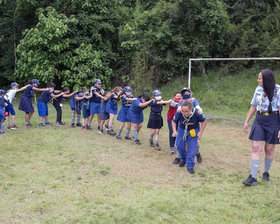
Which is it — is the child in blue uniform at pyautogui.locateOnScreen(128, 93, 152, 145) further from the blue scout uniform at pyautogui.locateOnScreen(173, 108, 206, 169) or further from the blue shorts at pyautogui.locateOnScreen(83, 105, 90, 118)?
the blue shorts at pyautogui.locateOnScreen(83, 105, 90, 118)

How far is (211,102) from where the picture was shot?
15898mm

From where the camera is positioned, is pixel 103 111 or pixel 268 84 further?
pixel 103 111

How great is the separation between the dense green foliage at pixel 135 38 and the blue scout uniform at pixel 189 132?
11.5 metres

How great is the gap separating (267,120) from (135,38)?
15.5m

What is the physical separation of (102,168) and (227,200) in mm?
2644

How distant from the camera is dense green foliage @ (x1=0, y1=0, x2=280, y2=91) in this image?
16.9 metres

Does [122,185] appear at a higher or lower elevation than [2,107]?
lower

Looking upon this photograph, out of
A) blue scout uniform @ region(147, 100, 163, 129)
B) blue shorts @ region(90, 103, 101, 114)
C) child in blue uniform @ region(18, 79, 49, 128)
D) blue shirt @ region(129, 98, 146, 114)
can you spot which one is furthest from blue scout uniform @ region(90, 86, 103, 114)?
blue scout uniform @ region(147, 100, 163, 129)

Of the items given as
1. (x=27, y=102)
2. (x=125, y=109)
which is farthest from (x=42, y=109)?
(x=125, y=109)

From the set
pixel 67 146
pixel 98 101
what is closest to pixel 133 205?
pixel 67 146

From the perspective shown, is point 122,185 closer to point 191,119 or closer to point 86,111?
point 191,119

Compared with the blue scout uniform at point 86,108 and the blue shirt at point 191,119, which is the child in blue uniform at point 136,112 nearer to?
the blue shirt at point 191,119

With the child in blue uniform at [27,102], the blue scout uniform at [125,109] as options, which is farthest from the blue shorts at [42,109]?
the blue scout uniform at [125,109]

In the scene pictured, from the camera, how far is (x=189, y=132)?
19.6 ft
